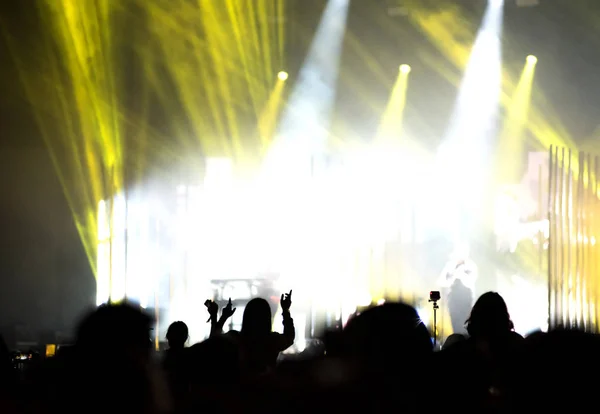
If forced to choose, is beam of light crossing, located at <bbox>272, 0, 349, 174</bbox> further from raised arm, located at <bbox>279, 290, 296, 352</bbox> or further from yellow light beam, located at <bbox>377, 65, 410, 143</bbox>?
raised arm, located at <bbox>279, 290, 296, 352</bbox>

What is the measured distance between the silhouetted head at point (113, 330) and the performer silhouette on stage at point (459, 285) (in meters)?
11.2

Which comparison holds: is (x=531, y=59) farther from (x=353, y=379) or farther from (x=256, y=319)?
(x=353, y=379)

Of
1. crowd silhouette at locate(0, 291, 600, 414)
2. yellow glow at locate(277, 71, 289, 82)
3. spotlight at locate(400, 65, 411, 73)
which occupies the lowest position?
crowd silhouette at locate(0, 291, 600, 414)

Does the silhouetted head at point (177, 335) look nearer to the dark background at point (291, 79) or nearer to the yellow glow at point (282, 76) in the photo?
the dark background at point (291, 79)

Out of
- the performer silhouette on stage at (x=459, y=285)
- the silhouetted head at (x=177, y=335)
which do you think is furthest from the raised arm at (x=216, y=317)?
the performer silhouette on stage at (x=459, y=285)

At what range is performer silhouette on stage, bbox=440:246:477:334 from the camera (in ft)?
41.7

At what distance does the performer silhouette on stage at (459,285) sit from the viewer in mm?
12695

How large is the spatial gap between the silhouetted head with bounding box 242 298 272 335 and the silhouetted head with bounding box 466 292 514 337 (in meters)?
0.95

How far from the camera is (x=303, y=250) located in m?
13.4

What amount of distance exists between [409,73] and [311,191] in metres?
2.49

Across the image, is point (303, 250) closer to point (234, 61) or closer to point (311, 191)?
point (311, 191)

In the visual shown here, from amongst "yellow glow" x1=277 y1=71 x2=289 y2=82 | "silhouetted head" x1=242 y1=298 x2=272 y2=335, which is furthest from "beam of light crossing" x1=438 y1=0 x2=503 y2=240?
"silhouetted head" x1=242 y1=298 x2=272 y2=335

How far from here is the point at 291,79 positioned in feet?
43.7

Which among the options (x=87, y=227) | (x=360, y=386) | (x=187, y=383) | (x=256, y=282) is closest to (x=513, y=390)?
(x=360, y=386)
